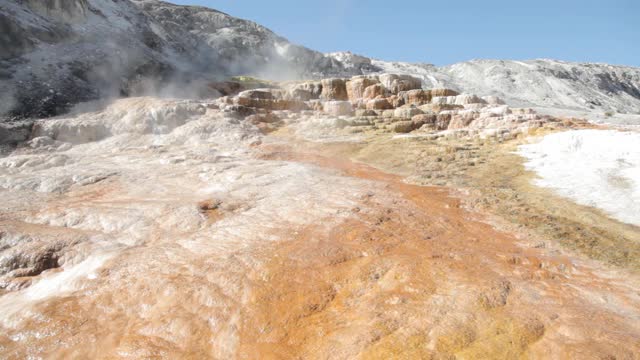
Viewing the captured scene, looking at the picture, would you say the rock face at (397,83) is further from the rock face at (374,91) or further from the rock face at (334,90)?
the rock face at (334,90)

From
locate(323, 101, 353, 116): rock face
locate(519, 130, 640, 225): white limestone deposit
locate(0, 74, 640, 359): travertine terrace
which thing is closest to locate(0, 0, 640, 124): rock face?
locate(323, 101, 353, 116): rock face

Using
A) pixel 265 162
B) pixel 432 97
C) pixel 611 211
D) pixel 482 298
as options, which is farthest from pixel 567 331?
pixel 432 97

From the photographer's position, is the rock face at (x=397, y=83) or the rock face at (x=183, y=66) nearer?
the rock face at (x=183, y=66)

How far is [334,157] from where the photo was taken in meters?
16.6

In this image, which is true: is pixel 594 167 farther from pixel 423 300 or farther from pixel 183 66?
pixel 183 66

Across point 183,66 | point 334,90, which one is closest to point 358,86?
point 334,90

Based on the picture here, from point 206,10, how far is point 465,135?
4453 centimetres

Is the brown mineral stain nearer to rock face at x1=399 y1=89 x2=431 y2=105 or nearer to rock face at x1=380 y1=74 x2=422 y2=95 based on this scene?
rock face at x1=399 y1=89 x2=431 y2=105

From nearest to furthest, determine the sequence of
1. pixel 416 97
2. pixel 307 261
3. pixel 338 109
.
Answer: pixel 307 261 < pixel 338 109 < pixel 416 97

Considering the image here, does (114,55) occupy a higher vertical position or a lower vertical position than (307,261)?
higher

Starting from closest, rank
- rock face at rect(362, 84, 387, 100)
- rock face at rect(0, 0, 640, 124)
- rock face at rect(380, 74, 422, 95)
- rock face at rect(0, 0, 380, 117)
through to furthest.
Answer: rock face at rect(0, 0, 380, 117) < rock face at rect(0, 0, 640, 124) < rock face at rect(362, 84, 387, 100) < rock face at rect(380, 74, 422, 95)

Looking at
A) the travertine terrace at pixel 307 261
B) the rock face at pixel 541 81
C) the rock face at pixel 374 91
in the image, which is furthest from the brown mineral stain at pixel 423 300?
the rock face at pixel 541 81

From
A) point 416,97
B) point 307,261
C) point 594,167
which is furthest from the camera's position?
point 416,97

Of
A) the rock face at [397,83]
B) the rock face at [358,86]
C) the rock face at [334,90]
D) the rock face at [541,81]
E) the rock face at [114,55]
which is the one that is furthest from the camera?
the rock face at [541,81]
